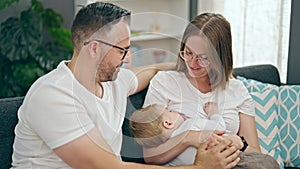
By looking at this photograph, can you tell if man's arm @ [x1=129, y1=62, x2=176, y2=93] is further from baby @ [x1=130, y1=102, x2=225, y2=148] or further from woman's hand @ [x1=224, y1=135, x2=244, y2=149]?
woman's hand @ [x1=224, y1=135, x2=244, y2=149]

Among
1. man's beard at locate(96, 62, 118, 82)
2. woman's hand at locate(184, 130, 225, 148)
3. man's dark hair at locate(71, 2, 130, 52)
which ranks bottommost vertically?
woman's hand at locate(184, 130, 225, 148)

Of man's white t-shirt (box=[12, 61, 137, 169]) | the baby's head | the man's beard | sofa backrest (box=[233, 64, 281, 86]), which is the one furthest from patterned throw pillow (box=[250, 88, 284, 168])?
the man's beard

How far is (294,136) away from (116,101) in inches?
40.0

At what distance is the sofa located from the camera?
175 cm

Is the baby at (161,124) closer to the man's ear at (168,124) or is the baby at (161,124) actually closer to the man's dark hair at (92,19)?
the man's ear at (168,124)

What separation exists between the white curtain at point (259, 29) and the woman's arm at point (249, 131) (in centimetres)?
103

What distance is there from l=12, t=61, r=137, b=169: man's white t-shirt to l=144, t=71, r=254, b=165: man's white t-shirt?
0.27m

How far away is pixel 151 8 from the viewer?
3.61 m

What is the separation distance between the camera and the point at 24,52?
3102 millimetres

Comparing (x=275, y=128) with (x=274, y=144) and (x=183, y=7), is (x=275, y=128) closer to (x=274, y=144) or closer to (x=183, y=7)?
(x=274, y=144)

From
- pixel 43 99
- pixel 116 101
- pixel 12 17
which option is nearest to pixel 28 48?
pixel 12 17

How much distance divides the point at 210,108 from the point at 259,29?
136cm

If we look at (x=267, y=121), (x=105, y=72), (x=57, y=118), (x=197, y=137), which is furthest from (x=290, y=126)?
(x=57, y=118)

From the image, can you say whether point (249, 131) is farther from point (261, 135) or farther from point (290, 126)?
point (290, 126)
